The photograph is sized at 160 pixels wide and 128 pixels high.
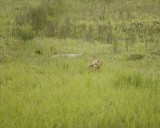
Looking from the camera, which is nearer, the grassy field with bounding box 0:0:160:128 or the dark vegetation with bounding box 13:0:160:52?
the grassy field with bounding box 0:0:160:128

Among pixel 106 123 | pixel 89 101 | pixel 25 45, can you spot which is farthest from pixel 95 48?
pixel 106 123

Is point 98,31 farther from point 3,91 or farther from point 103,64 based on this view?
point 3,91

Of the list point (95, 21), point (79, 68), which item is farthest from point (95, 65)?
point (95, 21)

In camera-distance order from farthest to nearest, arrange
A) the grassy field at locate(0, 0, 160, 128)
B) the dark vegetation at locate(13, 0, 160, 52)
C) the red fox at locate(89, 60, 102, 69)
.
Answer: the dark vegetation at locate(13, 0, 160, 52), the red fox at locate(89, 60, 102, 69), the grassy field at locate(0, 0, 160, 128)

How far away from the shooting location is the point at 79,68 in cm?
914

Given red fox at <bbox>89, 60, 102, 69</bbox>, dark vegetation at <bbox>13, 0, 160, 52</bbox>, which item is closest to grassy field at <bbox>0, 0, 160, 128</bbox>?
dark vegetation at <bbox>13, 0, 160, 52</bbox>

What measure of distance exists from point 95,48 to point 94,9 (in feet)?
27.5

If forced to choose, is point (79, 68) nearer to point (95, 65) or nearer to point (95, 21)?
point (95, 65)

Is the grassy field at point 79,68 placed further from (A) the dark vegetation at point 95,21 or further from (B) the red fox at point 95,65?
(B) the red fox at point 95,65

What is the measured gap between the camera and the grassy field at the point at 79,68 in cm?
566

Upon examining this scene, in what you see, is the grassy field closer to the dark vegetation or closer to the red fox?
the dark vegetation

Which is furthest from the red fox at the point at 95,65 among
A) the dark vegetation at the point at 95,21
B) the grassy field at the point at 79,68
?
the dark vegetation at the point at 95,21

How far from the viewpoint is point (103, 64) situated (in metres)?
9.80

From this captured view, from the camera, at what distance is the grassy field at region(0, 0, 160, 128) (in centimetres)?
566
